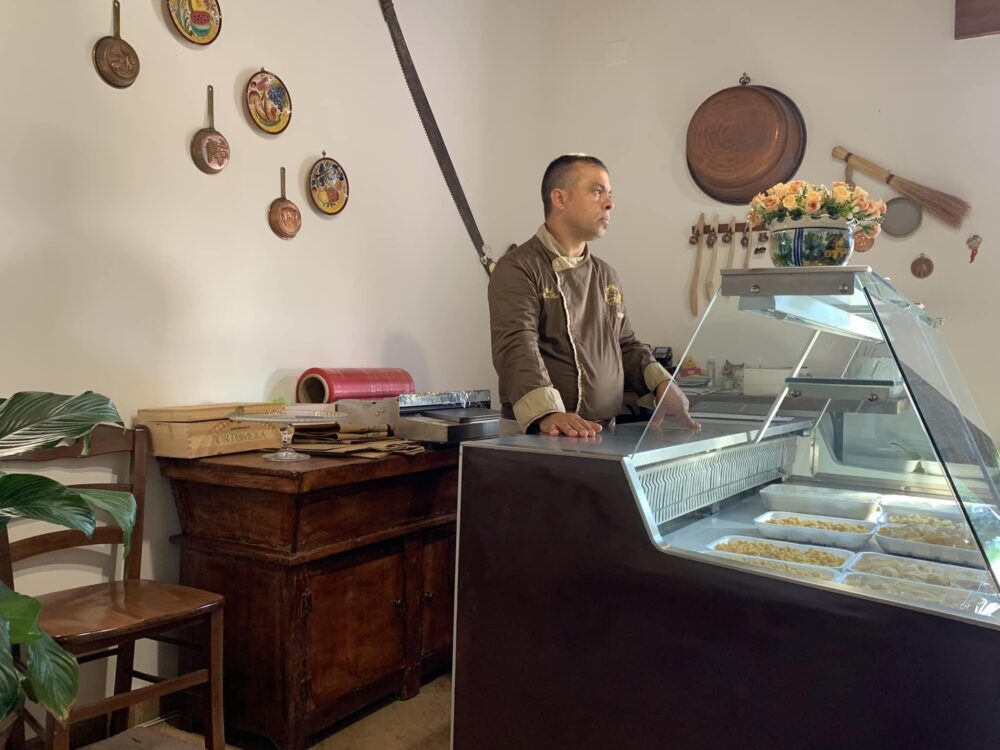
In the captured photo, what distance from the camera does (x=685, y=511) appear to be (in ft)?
5.14

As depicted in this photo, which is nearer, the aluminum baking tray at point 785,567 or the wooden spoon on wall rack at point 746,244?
the aluminum baking tray at point 785,567

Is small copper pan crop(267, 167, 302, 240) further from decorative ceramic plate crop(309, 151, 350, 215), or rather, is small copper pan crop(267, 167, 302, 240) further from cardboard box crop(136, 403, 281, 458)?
cardboard box crop(136, 403, 281, 458)

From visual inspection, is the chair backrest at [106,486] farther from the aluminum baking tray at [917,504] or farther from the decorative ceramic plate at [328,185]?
the aluminum baking tray at [917,504]

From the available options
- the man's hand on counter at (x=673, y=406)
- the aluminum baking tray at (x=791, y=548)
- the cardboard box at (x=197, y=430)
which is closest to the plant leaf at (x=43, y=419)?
the cardboard box at (x=197, y=430)

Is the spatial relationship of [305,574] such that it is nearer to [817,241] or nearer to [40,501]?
[40,501]

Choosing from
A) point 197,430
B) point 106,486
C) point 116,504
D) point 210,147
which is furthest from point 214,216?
point 116,504

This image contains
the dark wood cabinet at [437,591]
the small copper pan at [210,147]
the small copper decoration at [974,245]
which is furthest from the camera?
the small copper decoration at [974,245]

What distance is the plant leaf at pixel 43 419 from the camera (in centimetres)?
Answer: 130

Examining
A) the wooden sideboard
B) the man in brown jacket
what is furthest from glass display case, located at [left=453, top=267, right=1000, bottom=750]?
the wooden sideboard

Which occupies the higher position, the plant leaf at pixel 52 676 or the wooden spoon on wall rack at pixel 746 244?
the wooden spoon on wall rack at pixel 746 244

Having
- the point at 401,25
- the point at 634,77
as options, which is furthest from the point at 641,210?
the point at 401,25

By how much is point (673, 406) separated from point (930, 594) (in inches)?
21.3

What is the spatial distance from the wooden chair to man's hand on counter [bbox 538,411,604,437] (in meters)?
0.92

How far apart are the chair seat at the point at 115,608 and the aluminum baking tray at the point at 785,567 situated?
4.06ft
